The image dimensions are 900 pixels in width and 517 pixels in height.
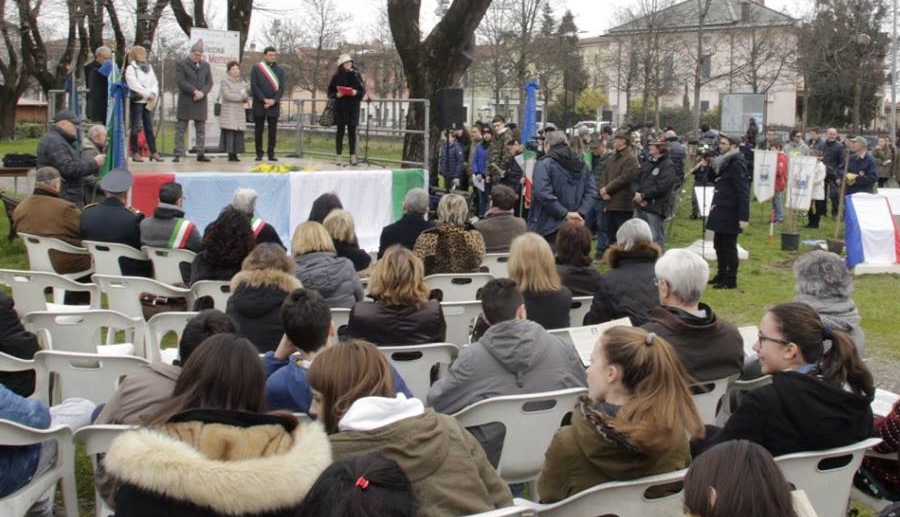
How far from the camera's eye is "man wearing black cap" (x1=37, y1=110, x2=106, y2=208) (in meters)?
10.2

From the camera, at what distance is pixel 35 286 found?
634 cm

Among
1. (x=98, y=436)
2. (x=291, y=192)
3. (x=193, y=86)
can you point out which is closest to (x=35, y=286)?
(x=98, y=436)

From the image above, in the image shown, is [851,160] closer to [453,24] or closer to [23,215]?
[453,24]

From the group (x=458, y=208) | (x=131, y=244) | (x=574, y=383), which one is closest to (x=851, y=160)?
(x=458, y=208)

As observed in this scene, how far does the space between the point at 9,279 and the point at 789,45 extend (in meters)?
42.7

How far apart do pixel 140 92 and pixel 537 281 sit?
8.80m

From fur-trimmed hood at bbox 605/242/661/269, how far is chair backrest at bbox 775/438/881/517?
2422mm

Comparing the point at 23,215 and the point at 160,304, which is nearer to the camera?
the point at 160,304

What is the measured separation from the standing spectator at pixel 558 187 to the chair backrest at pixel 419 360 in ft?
18.7

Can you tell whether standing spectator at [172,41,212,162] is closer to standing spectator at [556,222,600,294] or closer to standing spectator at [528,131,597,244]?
standing spectator at [528,131,597,244]

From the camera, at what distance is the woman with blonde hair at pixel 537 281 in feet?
17.6

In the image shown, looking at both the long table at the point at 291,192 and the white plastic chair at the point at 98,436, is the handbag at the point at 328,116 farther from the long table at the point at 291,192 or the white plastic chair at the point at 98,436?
the white plastic chair at the point at 98,436

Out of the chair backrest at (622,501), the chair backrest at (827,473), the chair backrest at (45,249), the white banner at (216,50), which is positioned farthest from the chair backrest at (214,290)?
the white banner at (216,50)

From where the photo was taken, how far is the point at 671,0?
37750mm
